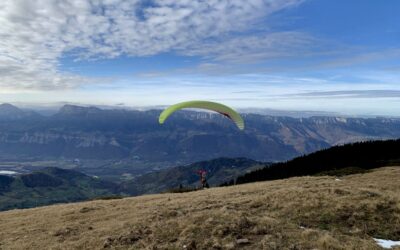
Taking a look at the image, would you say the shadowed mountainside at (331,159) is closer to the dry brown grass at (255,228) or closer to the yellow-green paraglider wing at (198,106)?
the yellow-green paraglider wing at (198,106)

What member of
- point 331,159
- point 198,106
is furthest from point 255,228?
point 331,159

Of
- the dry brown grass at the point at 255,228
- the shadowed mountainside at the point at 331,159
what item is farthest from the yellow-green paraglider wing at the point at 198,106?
the shadowed mountainside at the point at 331,159

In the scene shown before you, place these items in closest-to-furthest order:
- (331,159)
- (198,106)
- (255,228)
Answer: (255,228), (198,106), (331,159)

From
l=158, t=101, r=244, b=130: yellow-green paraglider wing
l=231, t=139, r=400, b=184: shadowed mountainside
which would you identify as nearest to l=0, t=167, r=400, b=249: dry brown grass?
l=158, t=101, r=244, b=130: yellow-green paraglider wing

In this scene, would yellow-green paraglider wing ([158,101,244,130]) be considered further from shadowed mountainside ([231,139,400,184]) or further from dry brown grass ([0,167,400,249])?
shadowed mountainside ([231,139,400,184])

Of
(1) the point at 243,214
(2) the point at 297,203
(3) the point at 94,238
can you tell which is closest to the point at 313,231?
(1) the point at 243,214

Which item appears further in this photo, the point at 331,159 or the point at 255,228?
the point at 331,159

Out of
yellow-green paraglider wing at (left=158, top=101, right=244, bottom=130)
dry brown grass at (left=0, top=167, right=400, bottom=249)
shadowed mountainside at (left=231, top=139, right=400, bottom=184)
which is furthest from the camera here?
shadowed mountainside at (left=231, top=139, right=400, bottom=184)

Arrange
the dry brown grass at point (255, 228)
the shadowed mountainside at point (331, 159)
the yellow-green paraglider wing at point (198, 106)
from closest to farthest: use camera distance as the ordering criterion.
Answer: the dry brown grass at point (255, 228) → the yellow-green paraglider wing at point (198, 106) → the shadowed mountainside at point (331, 159)

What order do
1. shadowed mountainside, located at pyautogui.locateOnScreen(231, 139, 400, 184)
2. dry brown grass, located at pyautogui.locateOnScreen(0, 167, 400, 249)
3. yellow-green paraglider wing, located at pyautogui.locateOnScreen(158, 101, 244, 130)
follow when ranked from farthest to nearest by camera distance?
shadowed mountainside, located at pyautogui.locateOnScreen(231, 139, 400, 184), yellow-green paraglider wing, located at pyautogui.locateOnScreen(158, 101, 244, 130), dry brown grass, located at pyautogui.locateOnScreen(0, 167, 400, 249)

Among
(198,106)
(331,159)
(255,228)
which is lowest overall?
(331,159)

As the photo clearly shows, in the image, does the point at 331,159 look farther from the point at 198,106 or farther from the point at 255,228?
the point at 255,228

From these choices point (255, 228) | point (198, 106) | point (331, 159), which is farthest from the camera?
point (331, 159)
